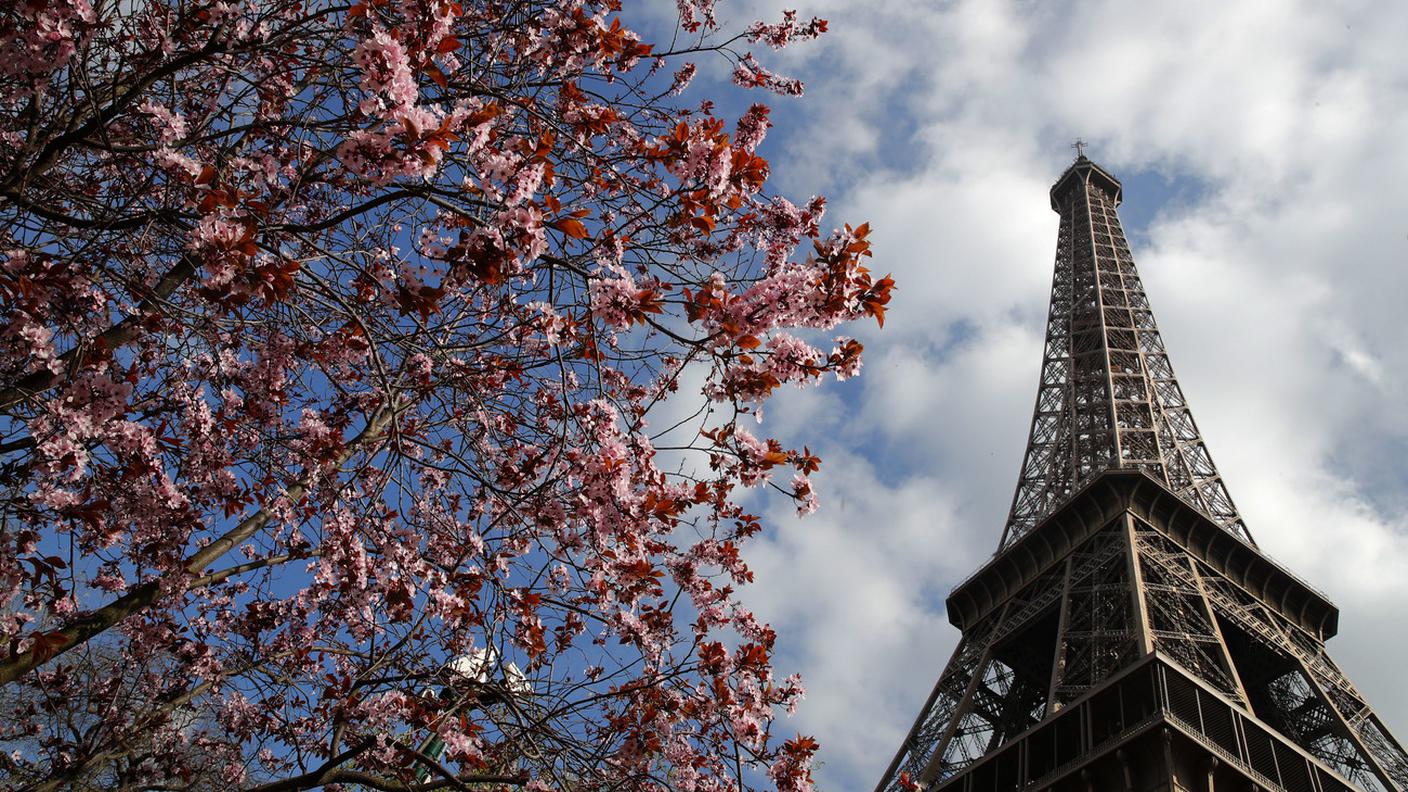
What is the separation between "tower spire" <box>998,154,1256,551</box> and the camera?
36812 millimetres

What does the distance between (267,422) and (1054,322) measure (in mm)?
47134

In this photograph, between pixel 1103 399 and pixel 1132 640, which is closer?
pixel 1132 640

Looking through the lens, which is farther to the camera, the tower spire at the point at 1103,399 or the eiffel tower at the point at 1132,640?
the tower spire at the point at 1103,399

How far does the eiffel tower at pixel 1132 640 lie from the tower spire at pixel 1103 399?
0.33ft

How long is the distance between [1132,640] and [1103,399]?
62.7 ft

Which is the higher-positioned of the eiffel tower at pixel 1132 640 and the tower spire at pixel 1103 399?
the tower spire at pixel 1103 399

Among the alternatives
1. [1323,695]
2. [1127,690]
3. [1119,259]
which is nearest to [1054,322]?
[1119,259]

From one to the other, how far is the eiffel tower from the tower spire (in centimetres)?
10

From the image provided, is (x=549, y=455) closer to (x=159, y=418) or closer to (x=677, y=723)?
(x=677, y=723)

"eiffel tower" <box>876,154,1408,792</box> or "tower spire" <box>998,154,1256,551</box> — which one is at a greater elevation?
"tower spire" <box>998,154,1256,551</box>

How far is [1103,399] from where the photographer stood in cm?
4162

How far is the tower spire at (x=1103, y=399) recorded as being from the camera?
3681cm

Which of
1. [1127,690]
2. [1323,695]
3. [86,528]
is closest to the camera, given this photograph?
[86,528]

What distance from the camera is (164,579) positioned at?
602cm
